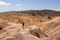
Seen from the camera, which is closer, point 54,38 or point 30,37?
point 30,37

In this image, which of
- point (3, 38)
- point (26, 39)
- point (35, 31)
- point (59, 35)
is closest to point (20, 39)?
point (26, 39)

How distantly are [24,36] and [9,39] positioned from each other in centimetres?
113

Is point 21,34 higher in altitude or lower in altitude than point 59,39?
higher

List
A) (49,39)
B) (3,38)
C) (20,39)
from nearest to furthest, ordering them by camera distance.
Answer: (20,39), (3,38), (49,39)

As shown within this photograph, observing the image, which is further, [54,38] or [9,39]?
[54,38]

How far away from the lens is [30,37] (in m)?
11.4

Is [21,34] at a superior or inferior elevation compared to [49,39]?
superior

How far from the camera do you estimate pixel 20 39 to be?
10.9 m

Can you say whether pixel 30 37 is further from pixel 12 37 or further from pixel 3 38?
pixel 3 38

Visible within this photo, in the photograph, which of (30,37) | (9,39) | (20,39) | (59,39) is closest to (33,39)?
(30,37)

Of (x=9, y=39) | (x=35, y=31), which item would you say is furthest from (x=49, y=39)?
(x=9, y=39)

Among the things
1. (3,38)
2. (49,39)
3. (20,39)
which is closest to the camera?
(20,39)

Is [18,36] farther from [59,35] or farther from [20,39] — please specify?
[59,35]

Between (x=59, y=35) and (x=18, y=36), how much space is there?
3.81m
